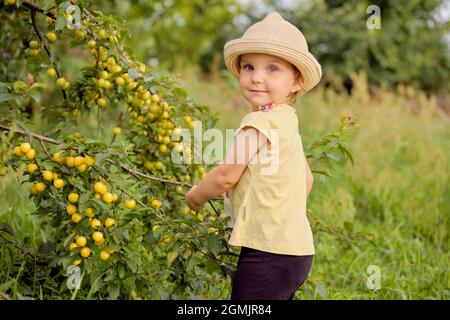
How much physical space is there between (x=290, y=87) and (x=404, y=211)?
233 cm

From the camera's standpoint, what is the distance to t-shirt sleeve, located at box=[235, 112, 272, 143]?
1.97 metres

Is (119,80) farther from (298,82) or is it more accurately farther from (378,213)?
(378,213)

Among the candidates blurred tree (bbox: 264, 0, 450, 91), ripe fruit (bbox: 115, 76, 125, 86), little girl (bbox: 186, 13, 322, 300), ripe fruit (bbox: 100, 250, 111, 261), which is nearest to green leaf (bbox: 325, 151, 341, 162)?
little girl (bbox: 186, 13, 322, 300)

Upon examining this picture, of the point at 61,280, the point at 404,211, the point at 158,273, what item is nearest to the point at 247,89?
the point at 158,273

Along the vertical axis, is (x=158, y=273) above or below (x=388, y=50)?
below

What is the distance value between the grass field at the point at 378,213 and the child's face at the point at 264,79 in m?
0.50

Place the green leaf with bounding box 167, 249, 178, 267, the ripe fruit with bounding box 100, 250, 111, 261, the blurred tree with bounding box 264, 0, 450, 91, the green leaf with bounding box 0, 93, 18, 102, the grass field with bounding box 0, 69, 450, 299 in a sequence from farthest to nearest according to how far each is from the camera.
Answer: the blurred tree with bounding box 264, 0, 450, 91 < the grass field with bounding box 0, 69, 450, 299 < the green leaf with bounding box 167, 249, 178, 267 < the ripe fruit with bounding box 100, 250, 111, 261 < the green leaf with bounding box 0, 93, 18, 102

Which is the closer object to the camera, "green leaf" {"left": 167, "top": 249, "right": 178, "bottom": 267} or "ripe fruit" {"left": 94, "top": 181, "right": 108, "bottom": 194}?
"ripe fruit" {"left": 94, "top": 181, "right": 108, "bottom": 194}

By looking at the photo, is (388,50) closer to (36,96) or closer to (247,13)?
(247,13)

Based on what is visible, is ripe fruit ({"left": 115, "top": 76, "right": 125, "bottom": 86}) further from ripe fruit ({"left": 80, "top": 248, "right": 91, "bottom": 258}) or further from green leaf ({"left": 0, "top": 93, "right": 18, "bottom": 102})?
ripe fruit ({"left": 80, "top": 248, "right": 91, "bottom": 258})

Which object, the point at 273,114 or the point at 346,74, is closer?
the point at 273,114

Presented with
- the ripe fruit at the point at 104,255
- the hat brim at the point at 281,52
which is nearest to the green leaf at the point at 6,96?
the ripe fruit at the point at 104,255

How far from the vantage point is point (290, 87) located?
2.13 meters

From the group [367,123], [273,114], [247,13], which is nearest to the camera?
[273,114]
